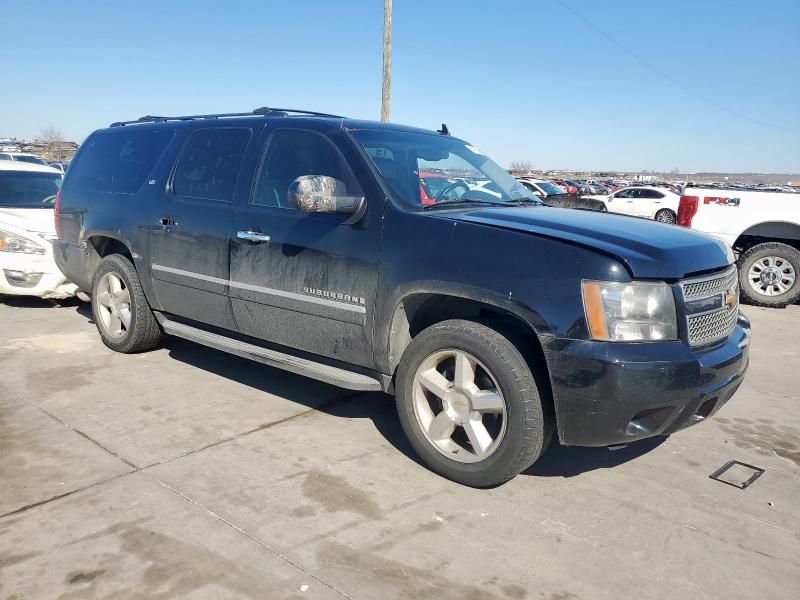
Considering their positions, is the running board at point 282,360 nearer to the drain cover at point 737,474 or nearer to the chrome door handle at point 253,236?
the chrome door handle at point 253,236

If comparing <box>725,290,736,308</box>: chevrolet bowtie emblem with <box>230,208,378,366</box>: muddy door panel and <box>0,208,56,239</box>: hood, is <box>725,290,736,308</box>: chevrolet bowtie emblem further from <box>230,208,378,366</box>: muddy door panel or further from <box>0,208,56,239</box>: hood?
<box>0,208,56,239</box>: hood

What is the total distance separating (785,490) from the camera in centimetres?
350

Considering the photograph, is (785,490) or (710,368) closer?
(710,368)

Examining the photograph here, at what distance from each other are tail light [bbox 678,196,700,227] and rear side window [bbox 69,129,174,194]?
739cm

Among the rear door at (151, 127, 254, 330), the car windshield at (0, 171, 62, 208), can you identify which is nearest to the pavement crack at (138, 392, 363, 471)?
the rear door at (151, 127, 254, 330)

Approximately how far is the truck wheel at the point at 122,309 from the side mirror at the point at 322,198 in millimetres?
2267

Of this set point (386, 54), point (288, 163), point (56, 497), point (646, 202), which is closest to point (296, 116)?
point (288, 163)

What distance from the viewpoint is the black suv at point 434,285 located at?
2.95 m

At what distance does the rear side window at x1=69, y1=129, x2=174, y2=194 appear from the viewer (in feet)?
17.0

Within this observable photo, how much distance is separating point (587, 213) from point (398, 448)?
5.97 feet

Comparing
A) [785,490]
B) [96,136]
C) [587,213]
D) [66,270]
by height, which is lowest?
[785,490]

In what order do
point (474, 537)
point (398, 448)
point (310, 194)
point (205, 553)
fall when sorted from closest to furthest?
point (205, 553)
point (474, 537)
point (310, 194)
point (398, 448)

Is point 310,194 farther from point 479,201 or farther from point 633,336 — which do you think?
point 633,336

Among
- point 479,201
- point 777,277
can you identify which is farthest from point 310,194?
point 777,277
